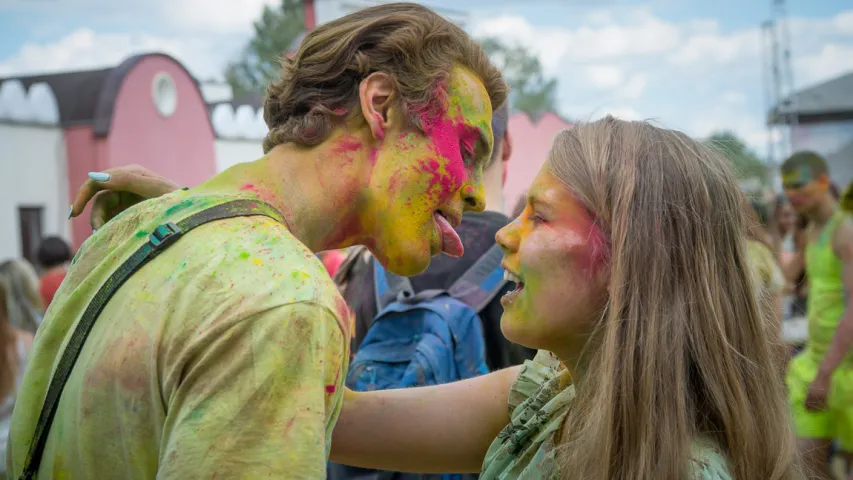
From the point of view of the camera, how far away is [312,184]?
176 cm

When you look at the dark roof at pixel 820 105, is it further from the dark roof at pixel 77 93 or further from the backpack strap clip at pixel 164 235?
the backpack strap clip at pixel 164 235

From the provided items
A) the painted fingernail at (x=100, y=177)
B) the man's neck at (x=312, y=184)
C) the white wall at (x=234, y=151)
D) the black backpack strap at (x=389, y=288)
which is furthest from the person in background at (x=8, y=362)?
the white wall at (x=234, y=151)

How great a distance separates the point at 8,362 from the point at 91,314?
3751 millimetres

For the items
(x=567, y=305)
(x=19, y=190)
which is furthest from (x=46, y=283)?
(x=19, y=190)

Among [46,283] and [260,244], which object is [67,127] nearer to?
[46,283]

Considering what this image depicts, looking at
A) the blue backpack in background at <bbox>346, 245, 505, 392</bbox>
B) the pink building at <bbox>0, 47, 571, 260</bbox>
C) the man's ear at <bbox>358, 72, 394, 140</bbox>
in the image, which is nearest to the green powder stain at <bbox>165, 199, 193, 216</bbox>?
the man's ear at <bbox>358, 72, 394, 140</bbox>

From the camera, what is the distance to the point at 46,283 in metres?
5.85

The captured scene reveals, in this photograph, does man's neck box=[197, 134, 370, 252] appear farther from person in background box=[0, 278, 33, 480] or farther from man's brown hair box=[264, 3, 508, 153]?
person in background box=[0, 278, 33, 480]

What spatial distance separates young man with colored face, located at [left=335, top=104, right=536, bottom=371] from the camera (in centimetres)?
292

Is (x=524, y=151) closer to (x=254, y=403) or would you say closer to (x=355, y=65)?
(x=355, y=65)

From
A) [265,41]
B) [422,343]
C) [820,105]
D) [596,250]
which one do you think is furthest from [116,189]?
[265,41]

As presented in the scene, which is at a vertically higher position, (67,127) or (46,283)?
(67,127)

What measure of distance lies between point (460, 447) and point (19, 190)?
425 inches

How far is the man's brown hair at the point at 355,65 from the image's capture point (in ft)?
5.86
